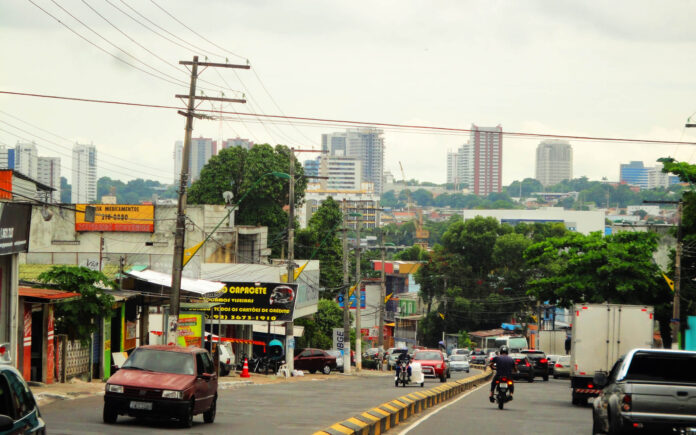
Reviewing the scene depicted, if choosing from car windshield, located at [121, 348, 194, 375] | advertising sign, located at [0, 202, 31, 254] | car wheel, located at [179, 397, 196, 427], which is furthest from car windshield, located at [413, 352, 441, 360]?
car wheel, located at [179, 397, 196, 427]

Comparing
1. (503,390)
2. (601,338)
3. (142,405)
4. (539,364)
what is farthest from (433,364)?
(142,405)

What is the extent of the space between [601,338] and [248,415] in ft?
41.9

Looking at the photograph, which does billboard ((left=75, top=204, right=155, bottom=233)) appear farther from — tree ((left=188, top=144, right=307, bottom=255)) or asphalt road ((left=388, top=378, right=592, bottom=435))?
asphalt road ((left=388, top=378, right=592, bottom=435))

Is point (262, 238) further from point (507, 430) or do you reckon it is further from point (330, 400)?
point (507, 430)

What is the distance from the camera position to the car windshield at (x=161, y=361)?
18406mm

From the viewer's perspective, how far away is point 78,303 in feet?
92.7

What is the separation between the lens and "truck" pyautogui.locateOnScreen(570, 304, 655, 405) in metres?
28.9

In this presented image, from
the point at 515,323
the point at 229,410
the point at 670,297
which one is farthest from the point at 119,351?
the point at 515,323

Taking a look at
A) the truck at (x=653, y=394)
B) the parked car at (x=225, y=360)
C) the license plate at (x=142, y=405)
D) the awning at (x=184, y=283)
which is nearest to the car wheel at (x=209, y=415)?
the license plate at (x=142, y=405)

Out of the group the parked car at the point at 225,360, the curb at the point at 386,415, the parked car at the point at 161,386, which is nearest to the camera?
the curb at the point at 386,415

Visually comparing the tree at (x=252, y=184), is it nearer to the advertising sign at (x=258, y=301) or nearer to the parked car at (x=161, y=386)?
the advertising sign at (x=258, y=301)

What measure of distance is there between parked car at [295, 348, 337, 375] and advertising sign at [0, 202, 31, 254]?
29.4 meters

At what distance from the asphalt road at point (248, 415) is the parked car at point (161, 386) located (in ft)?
1.04

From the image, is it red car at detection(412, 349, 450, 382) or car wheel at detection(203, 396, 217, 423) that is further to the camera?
red car at detection(412, 349, 450, 382)
